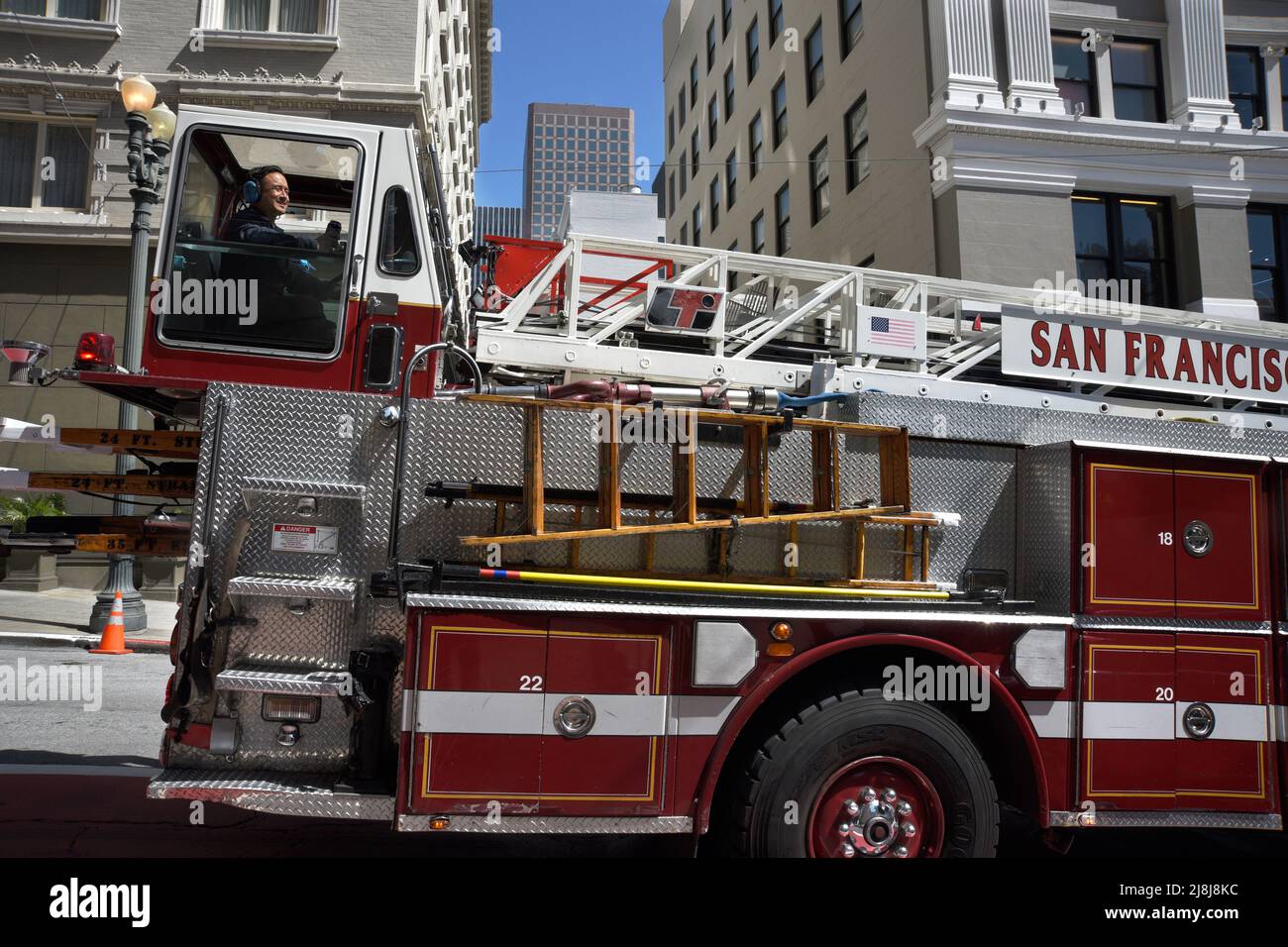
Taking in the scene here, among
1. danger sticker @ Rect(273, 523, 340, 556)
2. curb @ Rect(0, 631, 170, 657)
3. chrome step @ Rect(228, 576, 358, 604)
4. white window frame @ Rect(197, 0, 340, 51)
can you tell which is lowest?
curb @ Rect(0, 631, 170, 657)

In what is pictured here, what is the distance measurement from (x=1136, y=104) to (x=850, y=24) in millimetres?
Answer: 6134

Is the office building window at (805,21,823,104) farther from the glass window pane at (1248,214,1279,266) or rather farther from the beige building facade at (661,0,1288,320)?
the glass window pane at (1248,214,1279,266)

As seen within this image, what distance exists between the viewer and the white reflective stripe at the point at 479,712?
3176mm

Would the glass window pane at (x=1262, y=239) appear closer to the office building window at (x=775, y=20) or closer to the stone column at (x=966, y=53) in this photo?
the stone column at (x=966, y=53)

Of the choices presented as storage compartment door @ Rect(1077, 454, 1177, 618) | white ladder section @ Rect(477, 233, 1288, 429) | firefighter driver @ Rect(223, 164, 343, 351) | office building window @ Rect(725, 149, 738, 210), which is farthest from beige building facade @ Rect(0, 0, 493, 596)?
storage compartment door @ Rect(1077, 454, 1177, 618)

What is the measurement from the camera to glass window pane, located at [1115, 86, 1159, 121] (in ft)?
49.3

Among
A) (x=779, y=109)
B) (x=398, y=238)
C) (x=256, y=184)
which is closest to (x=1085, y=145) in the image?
(x=779, y=109)

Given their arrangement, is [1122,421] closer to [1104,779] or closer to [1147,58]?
[1104,779]

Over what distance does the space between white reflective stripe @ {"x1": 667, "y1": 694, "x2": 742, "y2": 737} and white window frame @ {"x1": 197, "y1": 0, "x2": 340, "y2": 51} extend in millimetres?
17889

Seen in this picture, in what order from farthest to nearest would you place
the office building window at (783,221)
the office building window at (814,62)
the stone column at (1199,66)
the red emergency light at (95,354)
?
the office building window at (783,221) → the office building window at (814,62) → the stone column at (1199,66) → the red emergency light at (95,354)

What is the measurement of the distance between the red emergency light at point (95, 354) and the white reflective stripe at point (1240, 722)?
17.0ft

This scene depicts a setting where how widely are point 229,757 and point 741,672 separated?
206 cm

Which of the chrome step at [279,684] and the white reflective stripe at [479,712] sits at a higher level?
the chrome step at [279,684]

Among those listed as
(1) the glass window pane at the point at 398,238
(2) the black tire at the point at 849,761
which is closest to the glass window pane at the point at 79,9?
(1) the glass window pane at the point at 398,238
